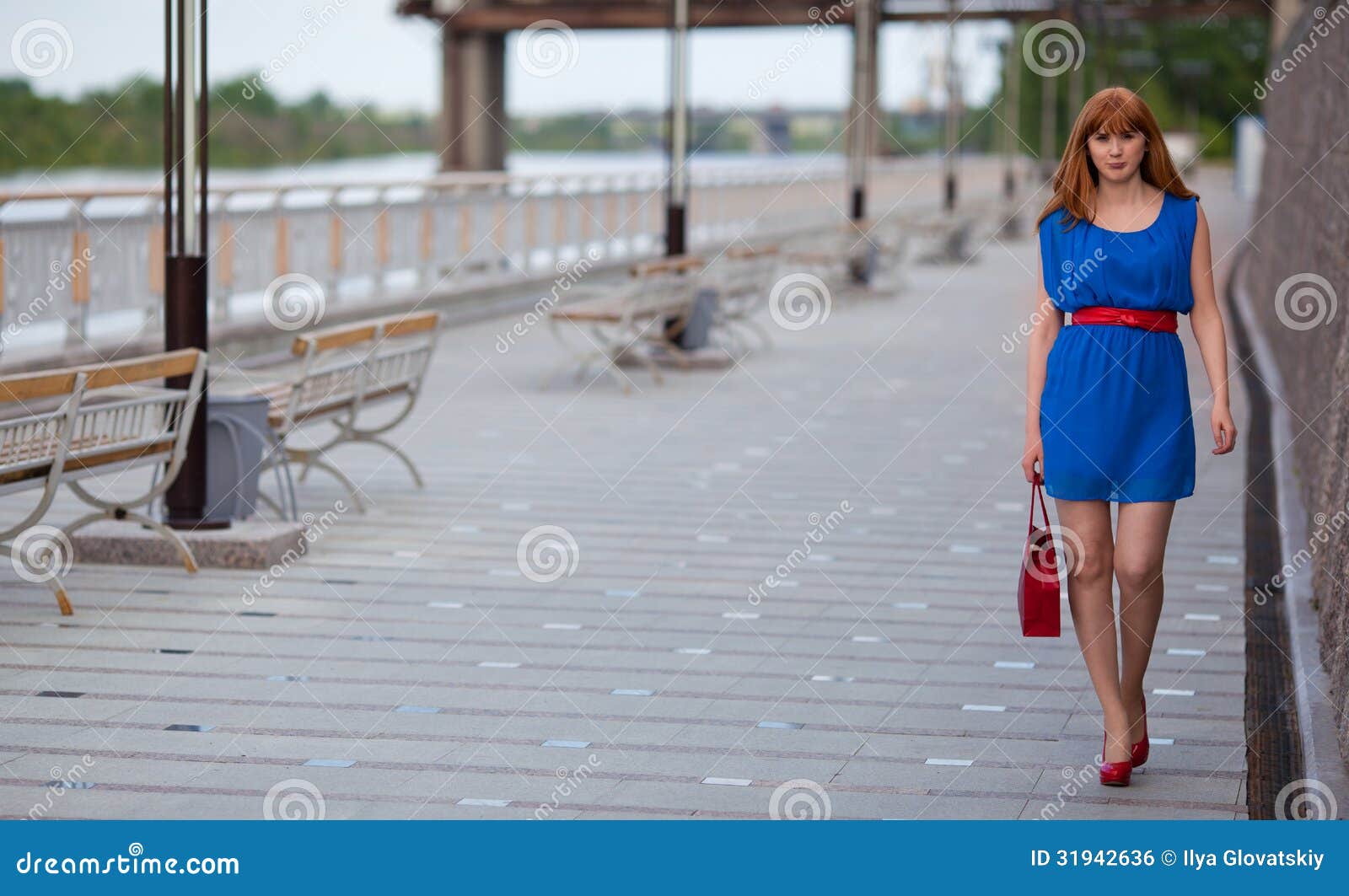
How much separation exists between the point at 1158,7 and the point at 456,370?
39317 mm

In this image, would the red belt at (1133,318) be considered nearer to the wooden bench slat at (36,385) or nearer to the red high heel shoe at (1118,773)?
the red high heel shoe at (1118,773)

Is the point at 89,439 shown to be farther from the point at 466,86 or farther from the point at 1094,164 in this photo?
the point at 466,86

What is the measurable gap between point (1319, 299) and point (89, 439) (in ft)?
20.1

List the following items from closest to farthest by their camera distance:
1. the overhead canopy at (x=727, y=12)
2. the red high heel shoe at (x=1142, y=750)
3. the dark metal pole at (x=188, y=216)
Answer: the red high heel shoe at (x=1142, y=750) < the dark metal pole at (x=188, y=216) < the overhead canopy at (x=727, y=12)

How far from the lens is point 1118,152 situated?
189 inches

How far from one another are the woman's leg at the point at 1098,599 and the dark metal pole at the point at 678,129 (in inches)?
447

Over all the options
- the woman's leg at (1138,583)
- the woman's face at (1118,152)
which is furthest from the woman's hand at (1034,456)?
the woman's face at (1118,152)

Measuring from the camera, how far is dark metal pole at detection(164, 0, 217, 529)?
781 centimetres

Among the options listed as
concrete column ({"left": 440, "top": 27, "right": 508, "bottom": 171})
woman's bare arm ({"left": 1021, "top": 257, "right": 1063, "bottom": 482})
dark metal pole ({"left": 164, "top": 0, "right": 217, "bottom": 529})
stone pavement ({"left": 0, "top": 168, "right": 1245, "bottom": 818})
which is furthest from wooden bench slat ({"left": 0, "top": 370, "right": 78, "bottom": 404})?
concrete column ({"left": 440, "top": 27, "right": 508, "bottom": 171})

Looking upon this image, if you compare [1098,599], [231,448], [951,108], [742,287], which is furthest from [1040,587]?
[951,108]

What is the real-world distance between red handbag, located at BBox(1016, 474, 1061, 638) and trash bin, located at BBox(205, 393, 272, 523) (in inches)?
158

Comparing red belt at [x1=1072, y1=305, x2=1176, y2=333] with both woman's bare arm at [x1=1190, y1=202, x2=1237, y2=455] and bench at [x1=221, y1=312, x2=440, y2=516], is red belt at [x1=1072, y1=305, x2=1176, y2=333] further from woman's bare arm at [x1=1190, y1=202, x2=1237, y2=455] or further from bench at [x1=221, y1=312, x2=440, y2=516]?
bench at [x1=221, y1=312, x2=440, y2=516]

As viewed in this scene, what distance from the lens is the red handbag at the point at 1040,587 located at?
16.4 ft
